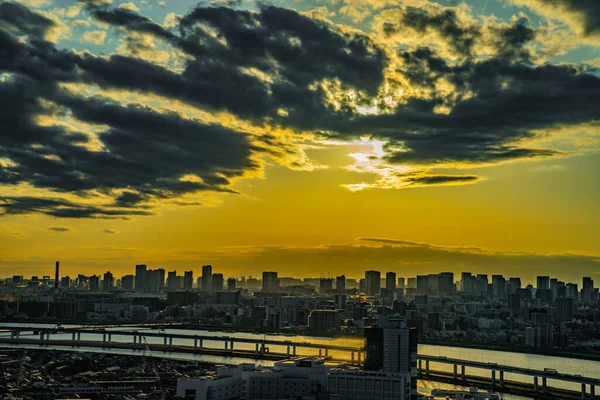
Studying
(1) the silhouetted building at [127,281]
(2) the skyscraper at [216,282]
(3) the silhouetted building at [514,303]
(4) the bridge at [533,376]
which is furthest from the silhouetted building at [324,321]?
(1) the silhouetted building at [127,281]

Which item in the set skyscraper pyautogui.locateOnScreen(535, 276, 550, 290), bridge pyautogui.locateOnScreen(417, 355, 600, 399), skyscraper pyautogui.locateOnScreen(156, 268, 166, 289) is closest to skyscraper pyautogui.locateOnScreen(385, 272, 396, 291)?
skyscraper pyautogui.locateOnScreen(535, 276, 550, 290)

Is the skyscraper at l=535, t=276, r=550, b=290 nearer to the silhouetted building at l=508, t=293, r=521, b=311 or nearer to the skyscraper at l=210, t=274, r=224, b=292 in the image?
the silhouetted building at l=508, t=293, r=521, b=311

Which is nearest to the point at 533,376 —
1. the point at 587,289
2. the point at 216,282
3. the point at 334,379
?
the point at 334,379

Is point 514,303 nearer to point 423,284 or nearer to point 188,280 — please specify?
point 423,284

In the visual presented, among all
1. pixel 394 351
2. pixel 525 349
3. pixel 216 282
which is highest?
pixel 216 282

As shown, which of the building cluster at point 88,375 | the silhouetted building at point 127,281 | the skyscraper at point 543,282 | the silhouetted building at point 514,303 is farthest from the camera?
the silhouetted building at point 127,281

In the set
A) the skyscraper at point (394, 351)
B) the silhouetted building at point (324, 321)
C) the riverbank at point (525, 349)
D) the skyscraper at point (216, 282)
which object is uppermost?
the skyscraper at point (216, 282)

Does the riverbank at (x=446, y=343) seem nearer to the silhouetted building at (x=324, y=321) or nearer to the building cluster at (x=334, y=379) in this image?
the silhouetted building at (x=324, y=321)

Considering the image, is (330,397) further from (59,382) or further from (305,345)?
(305,345)
